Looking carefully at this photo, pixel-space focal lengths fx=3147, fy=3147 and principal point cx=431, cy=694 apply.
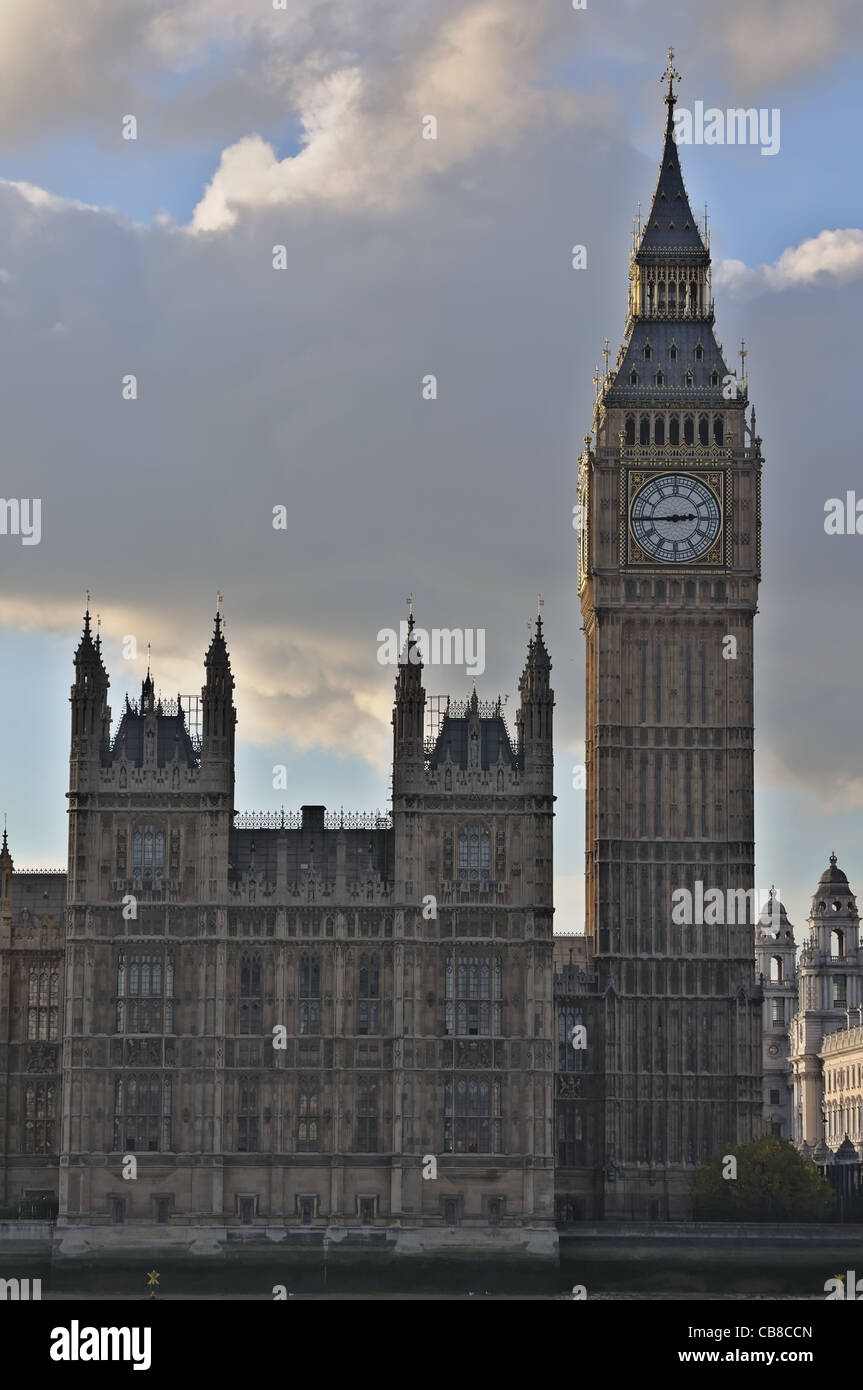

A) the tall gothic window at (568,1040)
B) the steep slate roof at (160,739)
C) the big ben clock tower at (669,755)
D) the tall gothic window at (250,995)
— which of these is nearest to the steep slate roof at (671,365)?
the big ben clock tower at (669,755)

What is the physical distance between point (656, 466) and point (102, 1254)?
179 feet

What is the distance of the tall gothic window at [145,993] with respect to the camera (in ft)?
490

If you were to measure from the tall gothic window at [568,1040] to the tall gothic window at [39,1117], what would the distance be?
28.9 m

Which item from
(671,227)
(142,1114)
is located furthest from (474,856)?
(671,227)

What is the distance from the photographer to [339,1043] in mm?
149875

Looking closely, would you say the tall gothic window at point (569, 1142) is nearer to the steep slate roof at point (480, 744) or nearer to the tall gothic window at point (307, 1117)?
the tall gothic window at point (307, 1117)

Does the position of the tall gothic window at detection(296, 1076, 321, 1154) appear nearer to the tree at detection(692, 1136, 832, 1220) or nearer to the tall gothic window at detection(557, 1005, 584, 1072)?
the tree at detection(692, 1136, 832, 1220)

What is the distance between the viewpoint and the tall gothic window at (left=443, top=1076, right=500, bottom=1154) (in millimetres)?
149875

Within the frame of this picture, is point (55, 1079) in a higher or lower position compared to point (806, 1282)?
higher

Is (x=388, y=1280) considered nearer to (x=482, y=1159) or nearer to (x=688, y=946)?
(x=482, y=1159)

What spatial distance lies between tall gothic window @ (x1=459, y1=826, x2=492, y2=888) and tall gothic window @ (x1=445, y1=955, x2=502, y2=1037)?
3.84 metres
